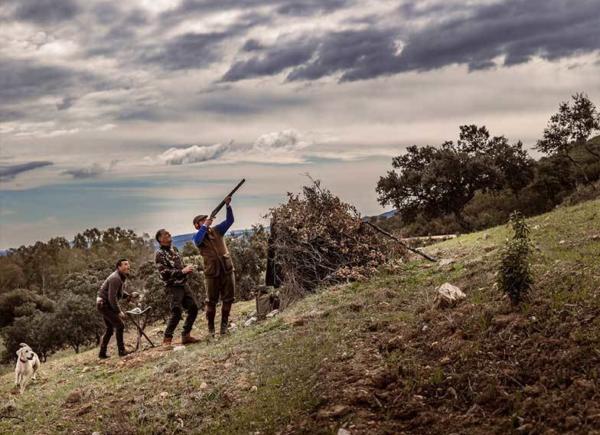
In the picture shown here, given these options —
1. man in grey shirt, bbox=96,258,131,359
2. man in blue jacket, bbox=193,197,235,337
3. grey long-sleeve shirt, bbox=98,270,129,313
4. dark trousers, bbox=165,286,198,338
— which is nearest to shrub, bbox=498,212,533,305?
man in blue jacket, bbox=193,197,235,337

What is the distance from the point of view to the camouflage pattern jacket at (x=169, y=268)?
480 inches

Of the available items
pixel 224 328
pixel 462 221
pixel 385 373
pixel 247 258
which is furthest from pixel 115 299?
pixel 462 221

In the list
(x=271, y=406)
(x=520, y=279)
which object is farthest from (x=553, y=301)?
(x=271, y=406)

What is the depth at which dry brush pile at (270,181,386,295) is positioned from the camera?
579 inches

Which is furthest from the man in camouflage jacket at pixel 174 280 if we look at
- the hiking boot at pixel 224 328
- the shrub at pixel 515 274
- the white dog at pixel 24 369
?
the shrub at pixel 515 274

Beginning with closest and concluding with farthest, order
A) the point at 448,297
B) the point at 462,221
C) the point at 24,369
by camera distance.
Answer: the point at 448,297, the point at 24,369, the point at 462,221

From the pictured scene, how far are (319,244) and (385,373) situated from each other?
846 centimetres

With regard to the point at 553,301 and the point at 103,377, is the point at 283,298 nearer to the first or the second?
the point at 103,377

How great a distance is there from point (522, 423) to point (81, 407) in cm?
624

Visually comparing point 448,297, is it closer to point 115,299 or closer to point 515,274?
point 515,274

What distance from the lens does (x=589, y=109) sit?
38.7 meters

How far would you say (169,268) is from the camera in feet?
40.3

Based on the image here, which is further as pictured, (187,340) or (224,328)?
(224,328)

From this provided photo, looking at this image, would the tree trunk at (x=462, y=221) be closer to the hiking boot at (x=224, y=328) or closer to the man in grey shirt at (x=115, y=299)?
the hiking boot at (x=224, y=328)
